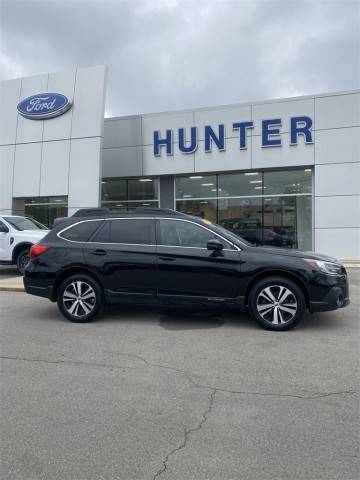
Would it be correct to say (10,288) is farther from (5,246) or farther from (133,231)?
(133,231)

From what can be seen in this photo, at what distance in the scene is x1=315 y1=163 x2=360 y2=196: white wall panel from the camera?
16.1 meters

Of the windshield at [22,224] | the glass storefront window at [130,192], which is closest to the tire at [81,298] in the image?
the windshield at [22,224]

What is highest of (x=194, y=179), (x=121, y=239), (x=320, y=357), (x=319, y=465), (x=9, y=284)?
(x=194, y=179)

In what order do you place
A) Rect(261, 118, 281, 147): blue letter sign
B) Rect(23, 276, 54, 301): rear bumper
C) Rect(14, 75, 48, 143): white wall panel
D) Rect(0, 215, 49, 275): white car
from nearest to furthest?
Rect(23, 276, 54, 301): rear bumper < Rect(0, 215, 49, 275): white car < Rect(261, 118, 281, 147): blue letter sign < Rect(14, 75, 48, 143): white wall panel

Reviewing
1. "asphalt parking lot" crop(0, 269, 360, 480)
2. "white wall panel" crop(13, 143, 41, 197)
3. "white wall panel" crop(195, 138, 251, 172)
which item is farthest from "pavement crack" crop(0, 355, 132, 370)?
"white wall panel" crop(13, 143, 41, 197)

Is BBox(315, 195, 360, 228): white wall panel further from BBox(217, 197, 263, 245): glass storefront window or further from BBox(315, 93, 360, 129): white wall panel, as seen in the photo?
BBox(315, 93, 360, 129): white wall panel

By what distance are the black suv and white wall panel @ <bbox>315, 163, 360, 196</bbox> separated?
36.2 ft

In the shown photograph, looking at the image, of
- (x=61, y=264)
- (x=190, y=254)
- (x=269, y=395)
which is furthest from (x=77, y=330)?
(x=269, y=395)

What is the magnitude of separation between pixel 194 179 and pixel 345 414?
1575cm

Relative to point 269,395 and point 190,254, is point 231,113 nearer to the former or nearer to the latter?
point 190,254

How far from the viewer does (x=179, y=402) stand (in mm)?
3723

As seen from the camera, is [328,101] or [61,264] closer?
[61,264]

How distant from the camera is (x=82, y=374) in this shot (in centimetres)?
441

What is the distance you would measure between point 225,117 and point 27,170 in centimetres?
887
